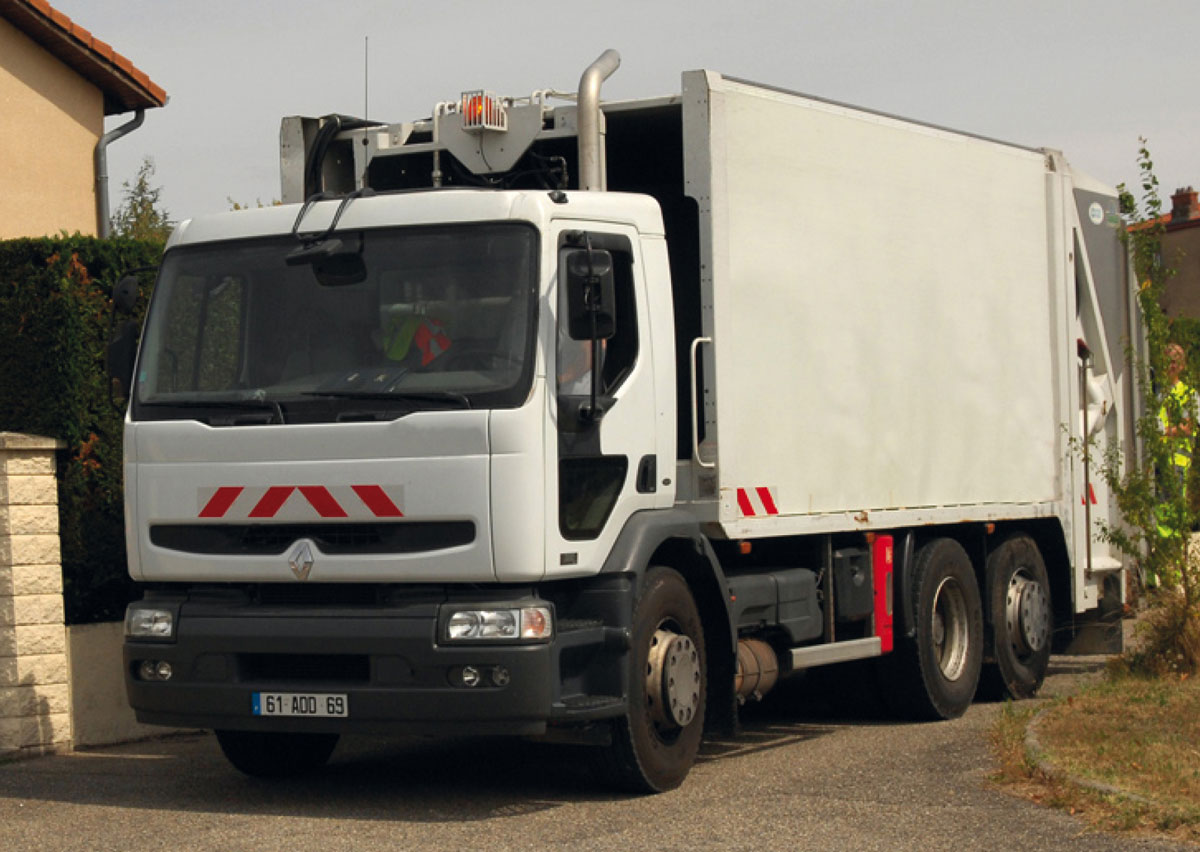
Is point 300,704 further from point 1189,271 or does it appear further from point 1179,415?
point 1189,271

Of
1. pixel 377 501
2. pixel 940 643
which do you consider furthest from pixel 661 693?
pixel 940 643

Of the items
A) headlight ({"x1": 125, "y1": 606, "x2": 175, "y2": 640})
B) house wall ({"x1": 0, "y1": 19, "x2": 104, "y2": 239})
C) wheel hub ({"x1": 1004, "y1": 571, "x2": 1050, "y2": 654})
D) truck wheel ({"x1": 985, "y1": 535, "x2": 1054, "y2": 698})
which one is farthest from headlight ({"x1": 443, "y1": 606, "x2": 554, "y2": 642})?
house wall ({"x1": 0, "y1": 19, "x2": 104, "y2": 239})

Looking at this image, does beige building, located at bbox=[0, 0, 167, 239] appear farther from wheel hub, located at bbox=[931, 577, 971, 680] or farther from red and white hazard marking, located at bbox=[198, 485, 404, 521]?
red and white hazard marking, located at bbox=[198, 485, 404, 521]

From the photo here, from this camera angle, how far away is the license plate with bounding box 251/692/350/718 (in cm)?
862

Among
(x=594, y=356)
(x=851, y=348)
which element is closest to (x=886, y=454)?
(x=851, y=348)

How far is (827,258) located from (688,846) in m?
4.10

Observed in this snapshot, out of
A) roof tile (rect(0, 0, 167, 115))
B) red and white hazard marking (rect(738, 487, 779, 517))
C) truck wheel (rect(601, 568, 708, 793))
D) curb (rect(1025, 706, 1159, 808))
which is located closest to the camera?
curb (rect(1025, 706, 1159, 808))

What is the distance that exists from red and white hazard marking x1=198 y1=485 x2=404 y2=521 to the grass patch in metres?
3.16

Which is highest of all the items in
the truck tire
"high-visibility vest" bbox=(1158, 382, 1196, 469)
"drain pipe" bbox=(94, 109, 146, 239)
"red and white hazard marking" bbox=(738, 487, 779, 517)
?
"drain pipe" bbox=(94, 109, 146, 239)

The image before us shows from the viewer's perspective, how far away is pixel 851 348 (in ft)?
35.9

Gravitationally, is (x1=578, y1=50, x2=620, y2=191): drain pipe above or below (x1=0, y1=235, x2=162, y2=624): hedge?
above

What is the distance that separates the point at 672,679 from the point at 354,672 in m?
1.52

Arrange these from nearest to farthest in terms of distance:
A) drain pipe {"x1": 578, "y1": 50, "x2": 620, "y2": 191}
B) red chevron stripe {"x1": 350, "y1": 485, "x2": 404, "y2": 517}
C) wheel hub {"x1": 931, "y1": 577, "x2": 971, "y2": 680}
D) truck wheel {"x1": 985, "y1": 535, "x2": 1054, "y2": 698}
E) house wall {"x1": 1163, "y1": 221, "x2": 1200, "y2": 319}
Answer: red chevron stripe {"x1": 350, "y1": 485, "x2": 404, "y2": 517}
drain pipe {"x1": 578, "y1": 50, "x2": 620, "y2": 191}
wheel hub {"x1": 931, "y1": 577, "x2": 971, "y2": 680}
truck wheel {"x1": 985, "y1": 535, "x2": 1054, "y2": 698}
house wall {"x1": 1163, "y1": 221, "x2": 1200, "y2": 319}

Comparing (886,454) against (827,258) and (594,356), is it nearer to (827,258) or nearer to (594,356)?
(827,258)
